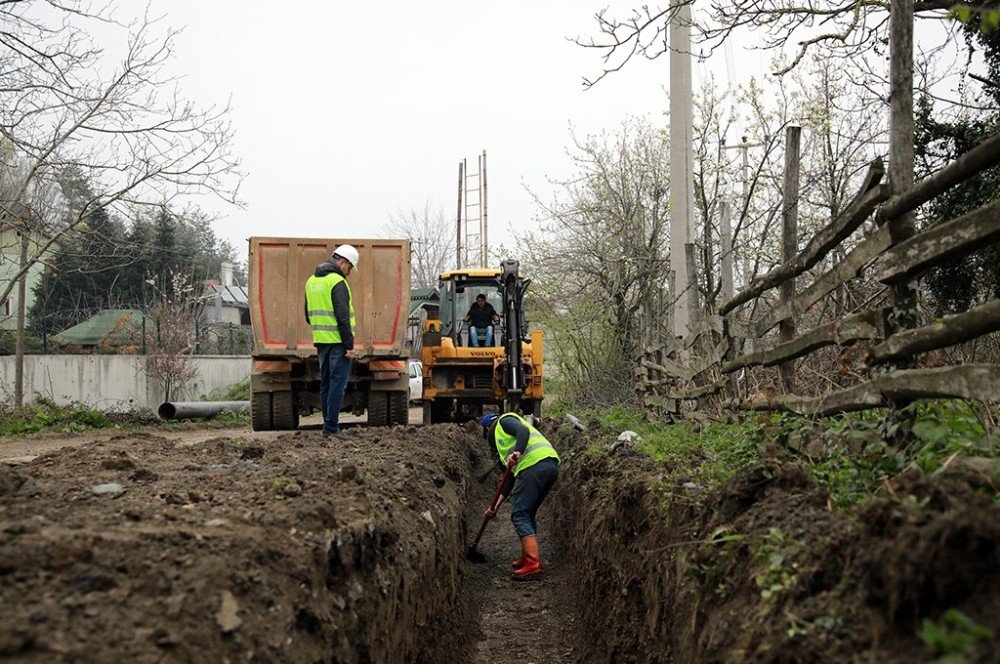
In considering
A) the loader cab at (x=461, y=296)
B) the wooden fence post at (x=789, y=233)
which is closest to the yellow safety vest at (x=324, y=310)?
the wooden fence post at (x=789, y=233)

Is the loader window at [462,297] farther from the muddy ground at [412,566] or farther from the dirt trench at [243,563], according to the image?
the muddy ground at [412,566]

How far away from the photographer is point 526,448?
956 cm

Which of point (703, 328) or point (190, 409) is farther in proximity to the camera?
point (190, 409)

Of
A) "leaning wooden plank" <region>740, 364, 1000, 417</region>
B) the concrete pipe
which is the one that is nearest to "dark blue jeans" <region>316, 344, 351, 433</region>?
"leaning wooden plank" <region>740, 364, 1000, 417</region>

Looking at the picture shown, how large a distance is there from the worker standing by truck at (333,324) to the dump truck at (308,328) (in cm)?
292

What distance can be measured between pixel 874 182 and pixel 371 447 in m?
5.64

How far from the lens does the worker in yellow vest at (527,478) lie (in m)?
9.46

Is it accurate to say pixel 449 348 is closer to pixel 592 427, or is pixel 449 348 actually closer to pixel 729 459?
pixel 592 427

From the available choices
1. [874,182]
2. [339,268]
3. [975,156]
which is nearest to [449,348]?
[339,268]

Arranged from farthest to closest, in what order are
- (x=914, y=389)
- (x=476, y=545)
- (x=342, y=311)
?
(x=476, y=545) → (x=342, y=311) → (x=914, y=389)

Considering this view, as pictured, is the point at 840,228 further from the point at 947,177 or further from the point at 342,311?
the point at 342,311

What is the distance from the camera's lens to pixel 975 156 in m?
3.82

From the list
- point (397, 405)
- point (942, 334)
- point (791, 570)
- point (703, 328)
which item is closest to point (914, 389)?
point (942, 334)

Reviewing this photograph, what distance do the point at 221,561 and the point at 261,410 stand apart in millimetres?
9831
